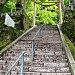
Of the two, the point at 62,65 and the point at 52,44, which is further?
the point at 52,44

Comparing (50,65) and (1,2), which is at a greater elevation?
(1,2)

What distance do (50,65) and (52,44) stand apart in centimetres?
433

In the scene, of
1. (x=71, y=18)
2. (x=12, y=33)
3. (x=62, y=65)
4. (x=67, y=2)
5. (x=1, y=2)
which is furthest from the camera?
(x=67, y=2)

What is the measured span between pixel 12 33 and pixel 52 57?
6.64m

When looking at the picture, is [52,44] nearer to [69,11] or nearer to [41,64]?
[41,64]

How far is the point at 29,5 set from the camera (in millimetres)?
32094

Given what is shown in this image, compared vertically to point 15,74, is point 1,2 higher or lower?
higher

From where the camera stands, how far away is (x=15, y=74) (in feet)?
27.4

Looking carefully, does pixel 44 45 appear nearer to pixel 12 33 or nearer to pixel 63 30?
pixel 12 33

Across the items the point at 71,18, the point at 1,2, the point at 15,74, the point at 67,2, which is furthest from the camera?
the point at 67,2

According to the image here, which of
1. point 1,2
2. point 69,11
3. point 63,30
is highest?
point 1,2

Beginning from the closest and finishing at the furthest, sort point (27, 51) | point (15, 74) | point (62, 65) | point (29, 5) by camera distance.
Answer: point (15, 74)
point (62, 65)
point (27, 51)
point (29, 5)

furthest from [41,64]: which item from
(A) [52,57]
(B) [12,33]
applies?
(B) [12,33]

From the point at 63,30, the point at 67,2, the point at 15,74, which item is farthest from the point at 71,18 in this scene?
the point at 67,2
